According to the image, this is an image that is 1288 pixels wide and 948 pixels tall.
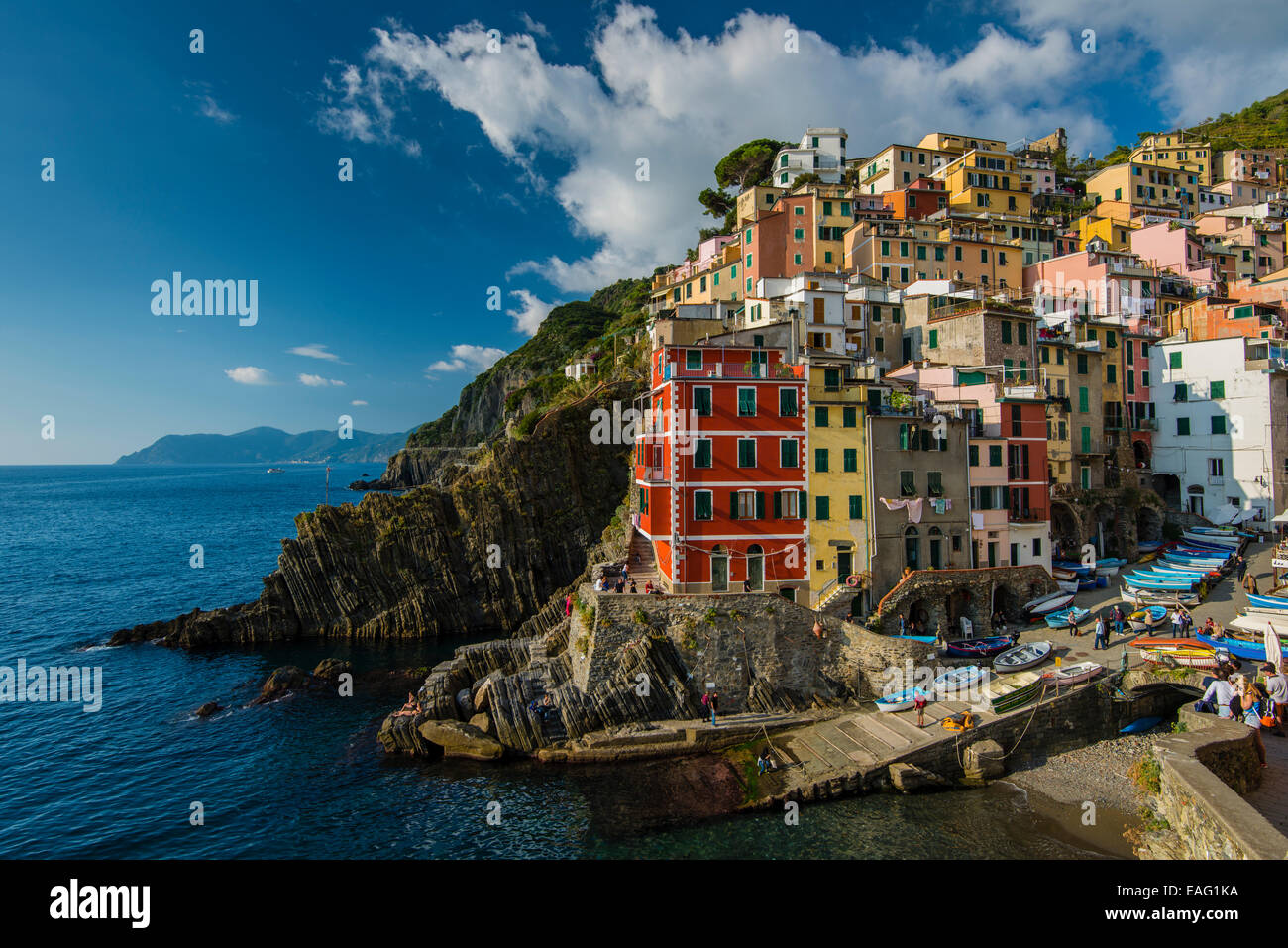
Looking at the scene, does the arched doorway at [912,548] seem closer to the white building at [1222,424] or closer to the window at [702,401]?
the window at [702,401]

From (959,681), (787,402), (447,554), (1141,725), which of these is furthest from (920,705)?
(447,554)

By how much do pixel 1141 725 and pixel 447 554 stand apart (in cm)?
4870

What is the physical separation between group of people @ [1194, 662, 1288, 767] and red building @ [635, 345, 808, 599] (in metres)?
17.1

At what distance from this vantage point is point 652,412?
126 ft

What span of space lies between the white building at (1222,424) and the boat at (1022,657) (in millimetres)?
28526

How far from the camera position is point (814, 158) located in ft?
262

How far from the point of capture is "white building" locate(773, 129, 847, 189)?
77.2 metres

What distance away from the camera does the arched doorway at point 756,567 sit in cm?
3453

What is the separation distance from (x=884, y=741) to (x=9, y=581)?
97119 mm


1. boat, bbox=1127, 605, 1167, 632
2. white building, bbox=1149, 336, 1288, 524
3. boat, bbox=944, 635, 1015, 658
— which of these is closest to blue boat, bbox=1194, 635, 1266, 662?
boat, bbox=1127, 605, 1167, 632

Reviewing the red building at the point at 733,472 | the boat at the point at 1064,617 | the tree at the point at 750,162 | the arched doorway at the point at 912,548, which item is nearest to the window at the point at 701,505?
the red building at the point at 733,472
